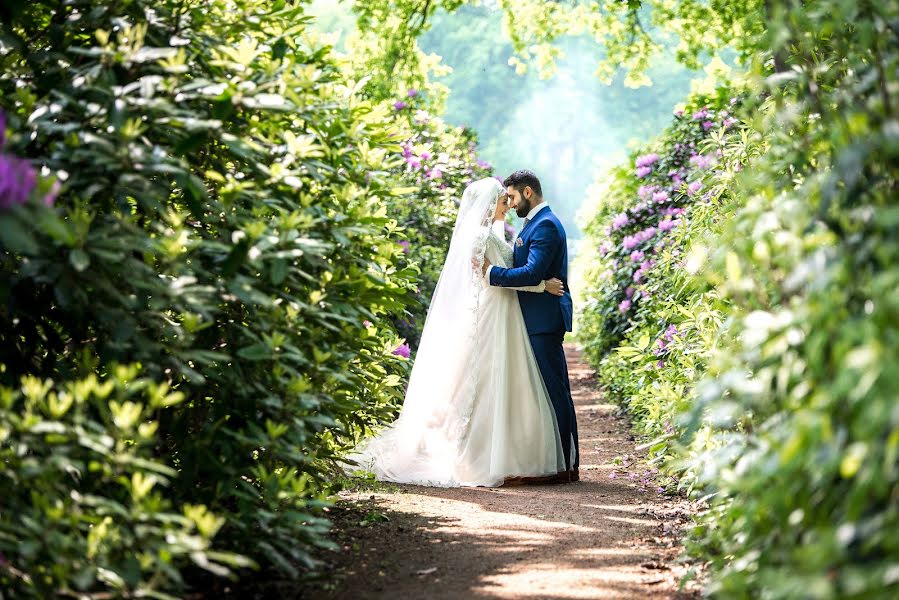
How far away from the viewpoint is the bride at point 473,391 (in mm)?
7129

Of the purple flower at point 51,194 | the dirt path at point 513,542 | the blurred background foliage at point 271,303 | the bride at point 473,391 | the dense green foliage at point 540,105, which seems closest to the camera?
the blurred background foliage at point 271,303

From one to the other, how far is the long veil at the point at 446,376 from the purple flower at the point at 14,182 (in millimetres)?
4468

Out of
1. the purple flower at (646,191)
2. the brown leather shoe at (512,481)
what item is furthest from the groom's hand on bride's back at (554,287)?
the purple flower at (646,191)

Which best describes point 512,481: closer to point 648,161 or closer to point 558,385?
point 558,385

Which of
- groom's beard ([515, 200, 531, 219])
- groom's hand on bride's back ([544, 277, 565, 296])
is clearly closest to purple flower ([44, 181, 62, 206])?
groom's hand on bride's back ([544, 277, 565, 296])

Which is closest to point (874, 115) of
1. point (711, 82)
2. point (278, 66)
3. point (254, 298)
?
point (254, 298)

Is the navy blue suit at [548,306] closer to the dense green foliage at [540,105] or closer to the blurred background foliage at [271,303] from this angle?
the blurred background foliage at [271,303]

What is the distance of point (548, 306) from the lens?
7477mm

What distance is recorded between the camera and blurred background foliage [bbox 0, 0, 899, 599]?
237 centimetres

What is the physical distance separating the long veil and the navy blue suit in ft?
1.08

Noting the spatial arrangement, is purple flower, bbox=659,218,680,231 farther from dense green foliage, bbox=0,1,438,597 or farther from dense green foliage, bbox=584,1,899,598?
dense green foliage, bbox=584,1,899,598

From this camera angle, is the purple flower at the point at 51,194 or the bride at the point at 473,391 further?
the bride at the point at 473,391

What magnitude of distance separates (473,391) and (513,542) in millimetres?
2449

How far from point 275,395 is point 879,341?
2.39m
